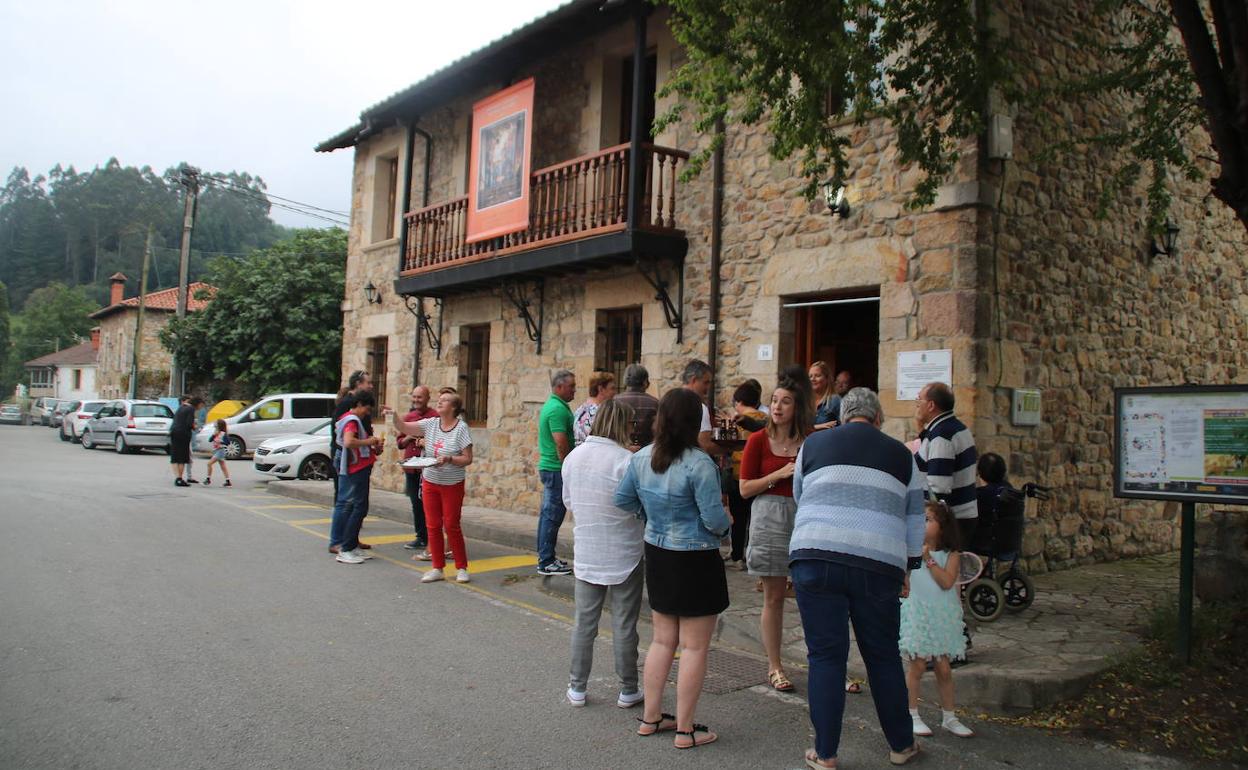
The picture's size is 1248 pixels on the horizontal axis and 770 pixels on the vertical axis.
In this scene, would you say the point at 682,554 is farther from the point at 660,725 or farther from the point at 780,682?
the point at 780,682

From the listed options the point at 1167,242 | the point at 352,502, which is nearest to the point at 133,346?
the point at 352,502

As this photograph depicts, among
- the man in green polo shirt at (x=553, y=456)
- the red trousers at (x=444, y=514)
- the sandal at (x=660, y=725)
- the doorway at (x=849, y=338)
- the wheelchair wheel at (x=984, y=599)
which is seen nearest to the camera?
the sandal at (x=660, y=725)

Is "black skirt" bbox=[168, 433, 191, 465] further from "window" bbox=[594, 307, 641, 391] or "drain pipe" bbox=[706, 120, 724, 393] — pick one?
"drain pipe" bbox=[706, 120, 724, 393]

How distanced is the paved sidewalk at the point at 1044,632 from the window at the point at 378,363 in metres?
7.56

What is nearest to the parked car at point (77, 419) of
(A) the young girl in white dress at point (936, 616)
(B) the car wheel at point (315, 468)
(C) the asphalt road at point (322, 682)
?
(B) the car wheel at point (315, 468)

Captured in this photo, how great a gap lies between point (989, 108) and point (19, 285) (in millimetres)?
100156

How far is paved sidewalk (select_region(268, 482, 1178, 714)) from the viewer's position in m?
4.46

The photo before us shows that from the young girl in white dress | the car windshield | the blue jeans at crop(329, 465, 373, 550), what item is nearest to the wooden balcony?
the blue jeans at crop(329, 465, 373, 550)

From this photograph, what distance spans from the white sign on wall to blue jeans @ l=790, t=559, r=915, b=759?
390 centimetres

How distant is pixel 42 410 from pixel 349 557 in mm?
52393

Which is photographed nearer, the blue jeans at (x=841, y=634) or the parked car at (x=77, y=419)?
the blue jeans at (x=841, y=634)

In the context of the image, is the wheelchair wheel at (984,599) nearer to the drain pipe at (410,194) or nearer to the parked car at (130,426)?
the drain pipe at (410,194)

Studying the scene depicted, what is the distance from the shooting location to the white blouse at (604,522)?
14.2 feet

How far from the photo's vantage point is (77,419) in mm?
29484
